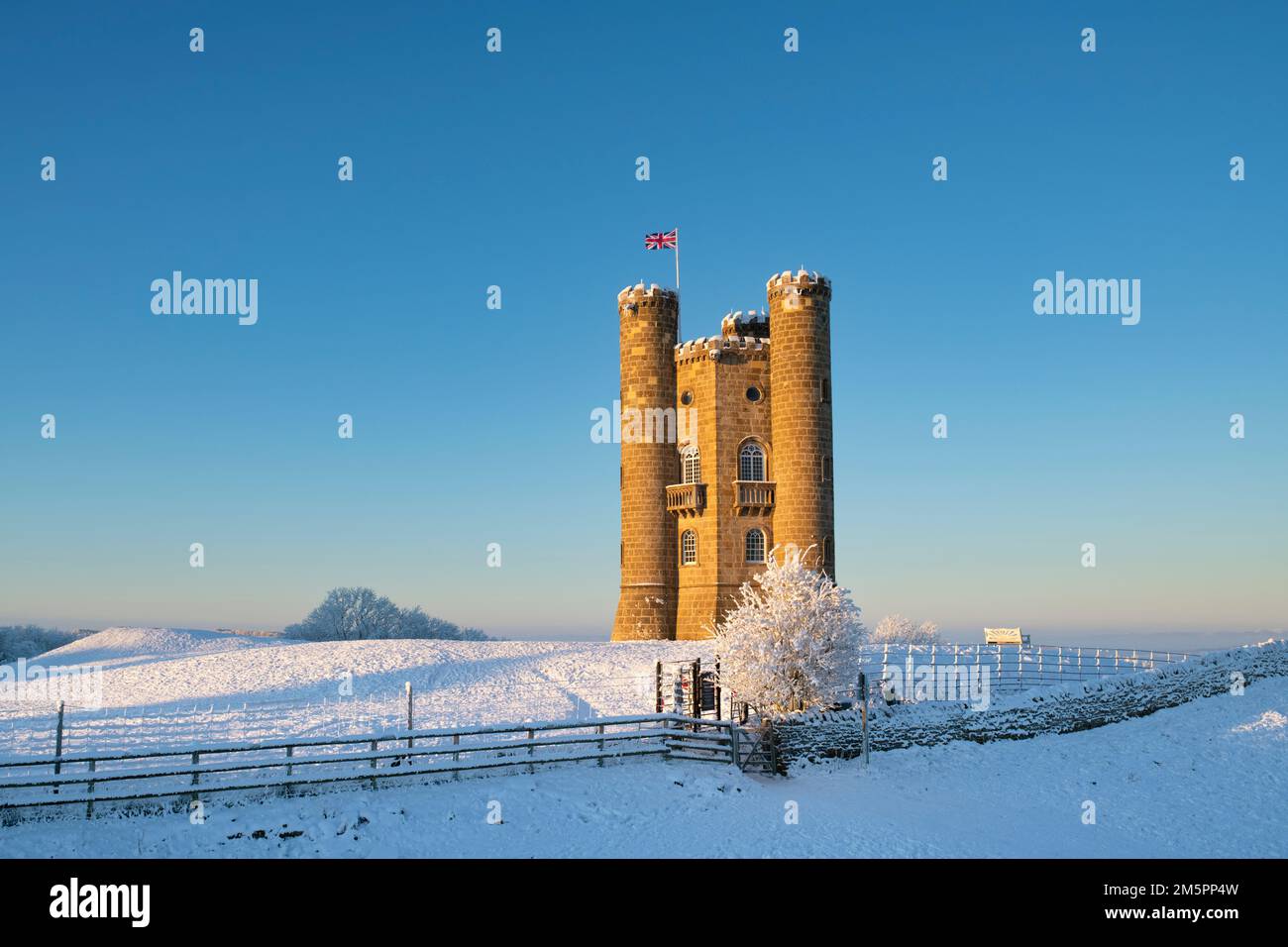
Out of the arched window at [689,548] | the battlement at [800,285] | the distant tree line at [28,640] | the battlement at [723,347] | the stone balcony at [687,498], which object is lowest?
the distant tree line at [28,640]

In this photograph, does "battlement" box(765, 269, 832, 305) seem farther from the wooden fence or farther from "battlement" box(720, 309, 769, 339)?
the wooden fence

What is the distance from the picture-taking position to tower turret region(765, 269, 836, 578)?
165 ft

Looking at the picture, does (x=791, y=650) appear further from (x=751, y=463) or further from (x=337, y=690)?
(x=751, y=463)

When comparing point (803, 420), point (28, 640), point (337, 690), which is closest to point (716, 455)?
point (803, 420)

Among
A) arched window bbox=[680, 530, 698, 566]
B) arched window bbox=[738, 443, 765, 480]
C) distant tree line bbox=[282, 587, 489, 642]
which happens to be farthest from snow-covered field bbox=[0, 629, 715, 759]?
distant tree line bbox=[282, 587, 489, 642]

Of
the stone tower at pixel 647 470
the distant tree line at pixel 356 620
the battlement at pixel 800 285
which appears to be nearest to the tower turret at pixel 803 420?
the battlement at pixel 800 285

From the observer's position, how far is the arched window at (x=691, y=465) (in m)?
53.1

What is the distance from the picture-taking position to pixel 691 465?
175 feet

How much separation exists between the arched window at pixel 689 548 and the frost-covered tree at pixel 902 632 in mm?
23927

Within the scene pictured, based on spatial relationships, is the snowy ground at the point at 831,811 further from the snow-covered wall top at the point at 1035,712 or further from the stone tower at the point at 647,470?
the stone tower at the point at 647,470
